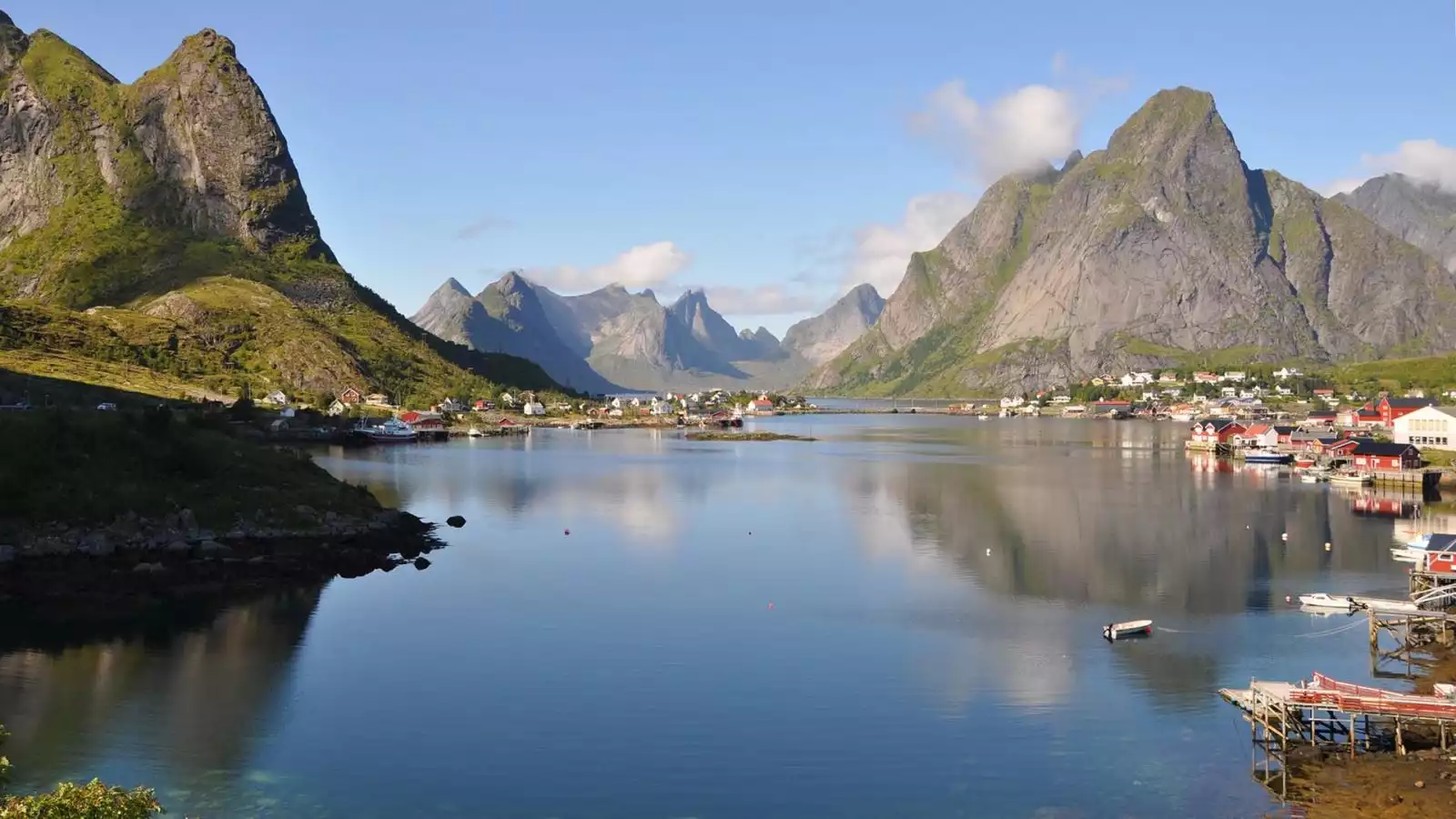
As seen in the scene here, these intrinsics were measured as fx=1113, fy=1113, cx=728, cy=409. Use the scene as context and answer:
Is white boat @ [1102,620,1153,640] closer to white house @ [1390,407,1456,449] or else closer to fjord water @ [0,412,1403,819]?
fjord water @ [0,412,1403,819]

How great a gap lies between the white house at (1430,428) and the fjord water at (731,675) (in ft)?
143

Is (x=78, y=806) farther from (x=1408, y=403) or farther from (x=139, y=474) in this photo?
(x=1408, y=403)

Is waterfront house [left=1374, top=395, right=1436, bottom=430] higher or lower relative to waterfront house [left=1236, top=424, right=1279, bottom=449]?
higher

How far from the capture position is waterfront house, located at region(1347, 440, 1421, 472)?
94938 millimetres

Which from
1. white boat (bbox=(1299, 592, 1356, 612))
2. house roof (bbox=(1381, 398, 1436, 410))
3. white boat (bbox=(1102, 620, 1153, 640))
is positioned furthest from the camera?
house roof (bbox=(1381, 398, 1436, 410))

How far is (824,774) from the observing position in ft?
92.8

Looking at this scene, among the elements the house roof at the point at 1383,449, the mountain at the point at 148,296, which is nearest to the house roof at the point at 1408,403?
the house roof at the point at 1383,449

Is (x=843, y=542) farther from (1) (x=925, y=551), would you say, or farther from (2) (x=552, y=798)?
(2) (x=552, y=798)

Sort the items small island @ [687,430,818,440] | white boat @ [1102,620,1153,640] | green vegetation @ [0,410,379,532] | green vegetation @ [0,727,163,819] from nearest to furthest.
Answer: green vegetation @ [0,727,163,819] < white boat @ [1102,620,1153,640] < green vegetation @ [0,410,379,532] < small island @ [687,430,818,440]

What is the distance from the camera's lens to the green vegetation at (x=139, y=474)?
53.9m

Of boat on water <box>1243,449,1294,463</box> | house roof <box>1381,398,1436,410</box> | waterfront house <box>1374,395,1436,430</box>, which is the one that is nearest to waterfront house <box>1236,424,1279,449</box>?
boat on water <box>1243,449,1294,463</box>

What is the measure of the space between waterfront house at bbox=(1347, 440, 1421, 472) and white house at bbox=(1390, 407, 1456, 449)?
8.28 m

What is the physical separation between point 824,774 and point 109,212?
655 ft

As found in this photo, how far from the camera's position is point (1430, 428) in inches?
4242
